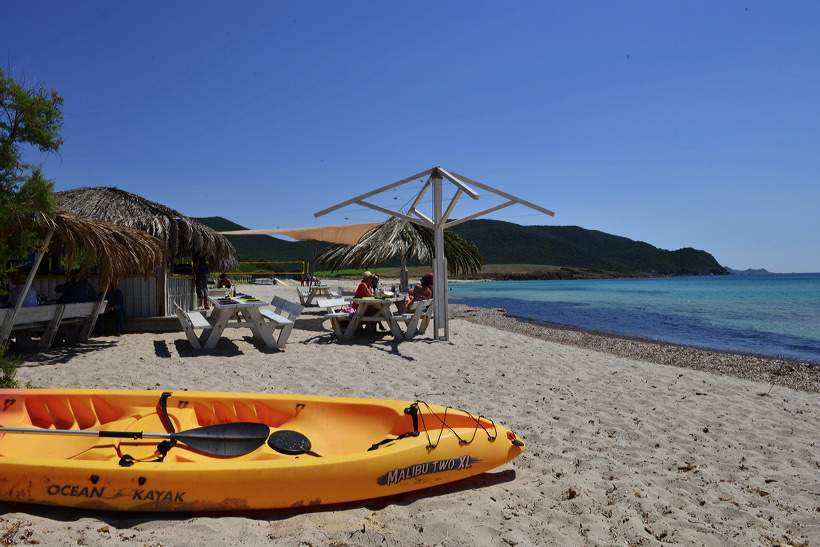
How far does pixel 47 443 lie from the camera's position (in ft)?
8.71

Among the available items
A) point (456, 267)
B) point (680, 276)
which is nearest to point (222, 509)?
point (456, 267)

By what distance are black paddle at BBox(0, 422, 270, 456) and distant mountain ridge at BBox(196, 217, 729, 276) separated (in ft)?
238

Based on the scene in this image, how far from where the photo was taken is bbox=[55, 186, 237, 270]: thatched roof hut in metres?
8.41

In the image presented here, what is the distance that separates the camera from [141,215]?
28.7ft

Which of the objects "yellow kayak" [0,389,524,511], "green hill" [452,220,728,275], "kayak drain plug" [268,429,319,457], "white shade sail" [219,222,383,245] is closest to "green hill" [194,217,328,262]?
"green hill" [452,220,728,275]

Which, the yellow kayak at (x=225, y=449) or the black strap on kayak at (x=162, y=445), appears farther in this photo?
the black strap on kayak at (x=162, y=445)

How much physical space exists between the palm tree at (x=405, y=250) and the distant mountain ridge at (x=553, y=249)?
60.9m

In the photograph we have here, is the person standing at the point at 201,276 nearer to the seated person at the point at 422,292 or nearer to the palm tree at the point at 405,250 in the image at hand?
the palm tree at the point at 405,250

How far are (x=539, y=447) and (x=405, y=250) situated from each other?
10377 millimetres

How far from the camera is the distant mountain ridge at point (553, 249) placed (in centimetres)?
8081

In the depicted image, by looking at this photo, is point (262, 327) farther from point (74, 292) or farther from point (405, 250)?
point (405, 250)

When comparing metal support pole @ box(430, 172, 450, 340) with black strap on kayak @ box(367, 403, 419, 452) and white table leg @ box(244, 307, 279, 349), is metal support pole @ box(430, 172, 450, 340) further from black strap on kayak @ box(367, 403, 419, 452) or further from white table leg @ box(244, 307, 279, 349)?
black strap on kayak @ box(367, 403, 419, 452)

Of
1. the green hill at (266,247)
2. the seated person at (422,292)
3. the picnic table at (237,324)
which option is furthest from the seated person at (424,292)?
the green hill at (266,247)

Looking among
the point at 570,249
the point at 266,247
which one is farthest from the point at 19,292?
the point at 570,249
